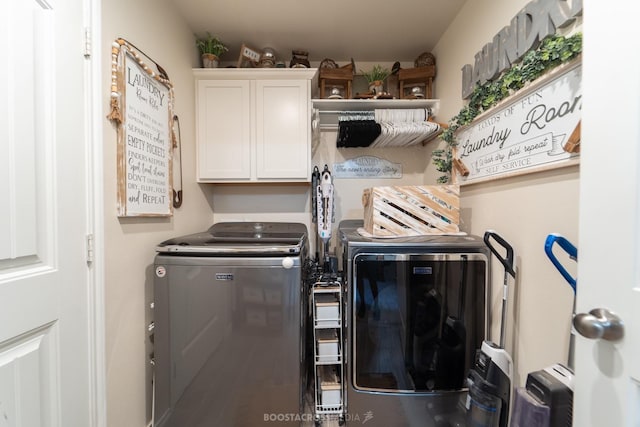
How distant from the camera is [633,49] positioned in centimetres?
49

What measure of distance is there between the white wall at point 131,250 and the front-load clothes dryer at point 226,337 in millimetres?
104

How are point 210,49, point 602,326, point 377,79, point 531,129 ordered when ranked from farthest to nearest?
point 377,79 → point 210,49 → point 531,129 → point 602,326

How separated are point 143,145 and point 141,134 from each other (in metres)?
0.06

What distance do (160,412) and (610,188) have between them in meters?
1.96

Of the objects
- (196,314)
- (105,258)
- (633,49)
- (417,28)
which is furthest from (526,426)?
(417,28)

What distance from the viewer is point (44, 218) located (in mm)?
828

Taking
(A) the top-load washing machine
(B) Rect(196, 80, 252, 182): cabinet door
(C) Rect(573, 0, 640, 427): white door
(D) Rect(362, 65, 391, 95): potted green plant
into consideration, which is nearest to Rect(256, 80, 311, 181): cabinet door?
(B) Rect(196, 80, 252, 182): cabinet door

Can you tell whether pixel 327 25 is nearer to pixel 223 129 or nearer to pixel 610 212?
pixel 223 129

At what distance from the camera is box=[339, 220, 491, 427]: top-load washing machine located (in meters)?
1.27

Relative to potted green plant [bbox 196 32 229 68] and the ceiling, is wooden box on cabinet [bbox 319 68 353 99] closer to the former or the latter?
the ceiling

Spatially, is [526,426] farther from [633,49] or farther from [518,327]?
[633,49]

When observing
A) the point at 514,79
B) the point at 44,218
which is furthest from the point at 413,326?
the point at 44,218

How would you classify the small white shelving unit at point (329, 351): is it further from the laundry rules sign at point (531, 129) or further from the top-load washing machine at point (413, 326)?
the laundry rules sign at point (531, 129)

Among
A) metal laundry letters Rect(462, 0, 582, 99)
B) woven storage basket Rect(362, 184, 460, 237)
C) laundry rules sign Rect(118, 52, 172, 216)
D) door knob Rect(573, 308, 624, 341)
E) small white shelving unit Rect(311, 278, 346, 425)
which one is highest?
metal laundry letters Rect(462, 0, 582, 99)
